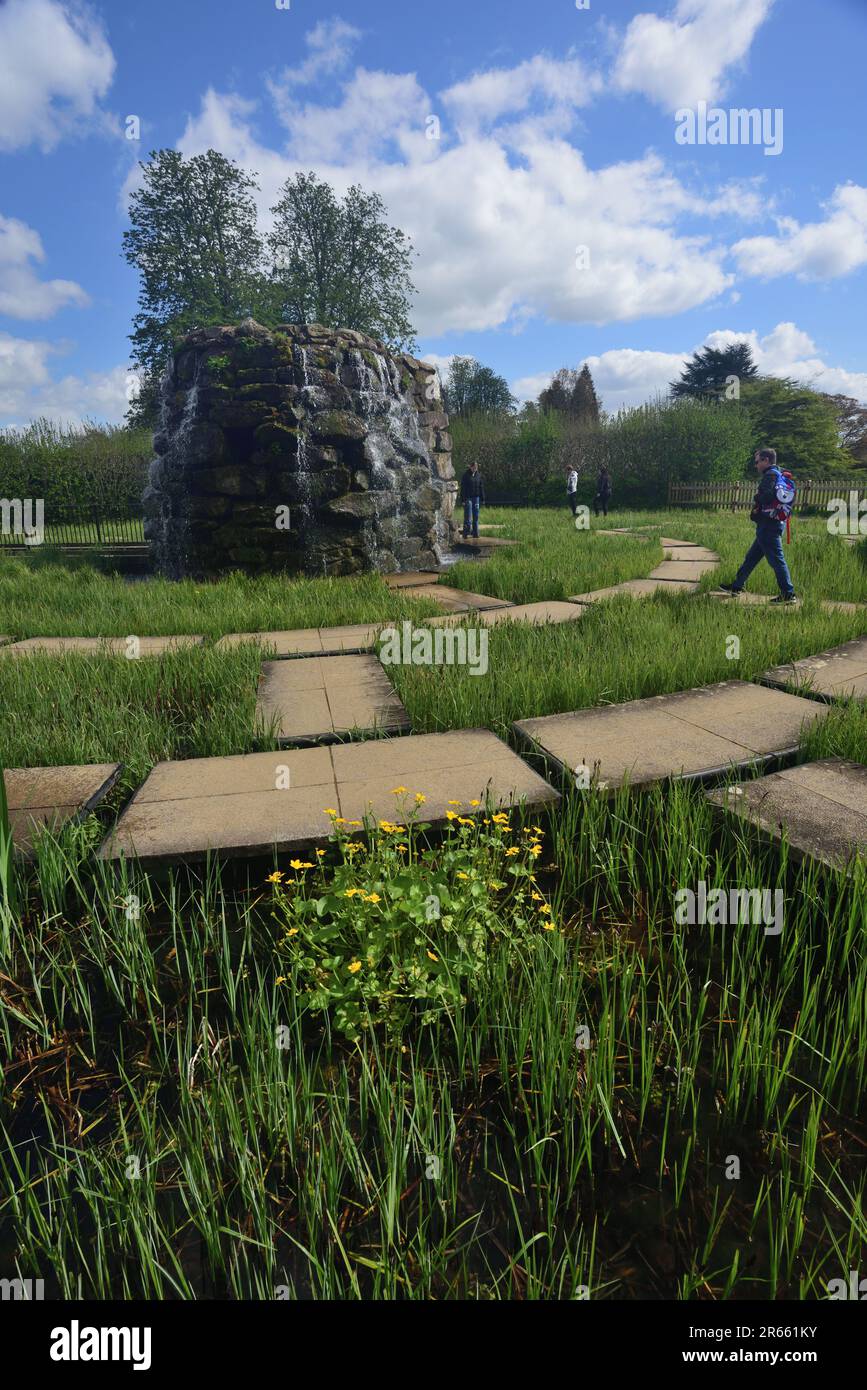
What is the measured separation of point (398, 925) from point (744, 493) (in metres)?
25.7

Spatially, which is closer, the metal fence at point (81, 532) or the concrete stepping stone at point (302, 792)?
the concrete stepping stone at point (302, 792)

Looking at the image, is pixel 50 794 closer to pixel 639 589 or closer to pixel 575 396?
pixel 639 589

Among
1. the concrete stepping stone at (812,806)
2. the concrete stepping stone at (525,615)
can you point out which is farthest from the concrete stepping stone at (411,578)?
the concrete stepping stone at (812,806)

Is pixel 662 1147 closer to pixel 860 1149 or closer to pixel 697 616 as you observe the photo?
pixel 860 1149

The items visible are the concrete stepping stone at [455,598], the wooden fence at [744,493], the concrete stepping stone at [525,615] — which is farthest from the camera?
the wooden fence at [744,493]

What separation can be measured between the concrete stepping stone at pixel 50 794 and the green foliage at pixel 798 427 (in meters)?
36.8

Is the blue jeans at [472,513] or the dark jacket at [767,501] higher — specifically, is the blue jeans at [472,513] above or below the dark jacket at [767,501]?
above

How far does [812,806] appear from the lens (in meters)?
2.36

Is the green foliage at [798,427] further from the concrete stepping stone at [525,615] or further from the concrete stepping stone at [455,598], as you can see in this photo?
the concrete stepping stone at [525,615]

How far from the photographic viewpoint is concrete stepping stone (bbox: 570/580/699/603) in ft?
20.6

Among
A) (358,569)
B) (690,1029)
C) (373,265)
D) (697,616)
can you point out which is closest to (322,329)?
(358,569)

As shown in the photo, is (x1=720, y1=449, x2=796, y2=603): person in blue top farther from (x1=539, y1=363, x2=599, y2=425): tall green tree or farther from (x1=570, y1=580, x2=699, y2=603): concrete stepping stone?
(x1=539, y1=363, x2=599, y2=425): tall green tree

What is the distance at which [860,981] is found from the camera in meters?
1.51

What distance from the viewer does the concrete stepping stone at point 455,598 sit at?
626 centimetres
